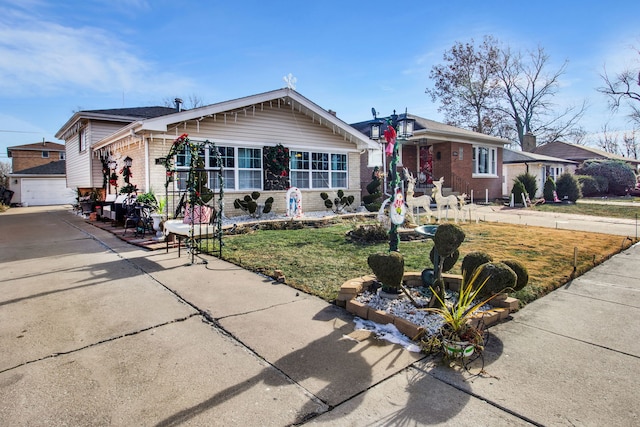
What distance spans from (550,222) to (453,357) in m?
11.5

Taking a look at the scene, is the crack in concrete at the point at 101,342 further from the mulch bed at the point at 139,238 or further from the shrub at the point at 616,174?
the shrub at the point at 616,174

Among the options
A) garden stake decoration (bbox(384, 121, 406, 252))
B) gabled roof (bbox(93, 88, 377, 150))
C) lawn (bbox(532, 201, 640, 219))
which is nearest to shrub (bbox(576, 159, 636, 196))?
lawn (bbox(532, 201, 640, 219))

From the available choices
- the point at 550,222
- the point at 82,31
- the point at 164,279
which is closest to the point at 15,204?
the point at 82,31

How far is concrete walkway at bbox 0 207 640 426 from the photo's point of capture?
2354mm

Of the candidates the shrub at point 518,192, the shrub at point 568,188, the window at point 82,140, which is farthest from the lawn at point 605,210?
the window at point 82,140

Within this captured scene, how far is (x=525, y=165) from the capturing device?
2517 cm

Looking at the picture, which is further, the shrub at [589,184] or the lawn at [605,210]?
the shrub at [589,184]

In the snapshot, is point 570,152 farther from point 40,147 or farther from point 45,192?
point 40,147

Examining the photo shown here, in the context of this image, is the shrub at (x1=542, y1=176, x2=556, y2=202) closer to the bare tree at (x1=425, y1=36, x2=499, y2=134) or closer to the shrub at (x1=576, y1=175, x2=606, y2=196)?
the shrub at (x1=576, y1=175, x2=606, y2=196)

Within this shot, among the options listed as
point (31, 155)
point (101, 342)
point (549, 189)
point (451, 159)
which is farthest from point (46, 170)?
point (549, 189)

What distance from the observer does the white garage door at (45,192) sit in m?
30.5

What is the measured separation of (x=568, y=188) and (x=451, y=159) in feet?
22.0

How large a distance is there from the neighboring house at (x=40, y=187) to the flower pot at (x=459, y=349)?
34636mm

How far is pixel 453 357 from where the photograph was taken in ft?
10.0
